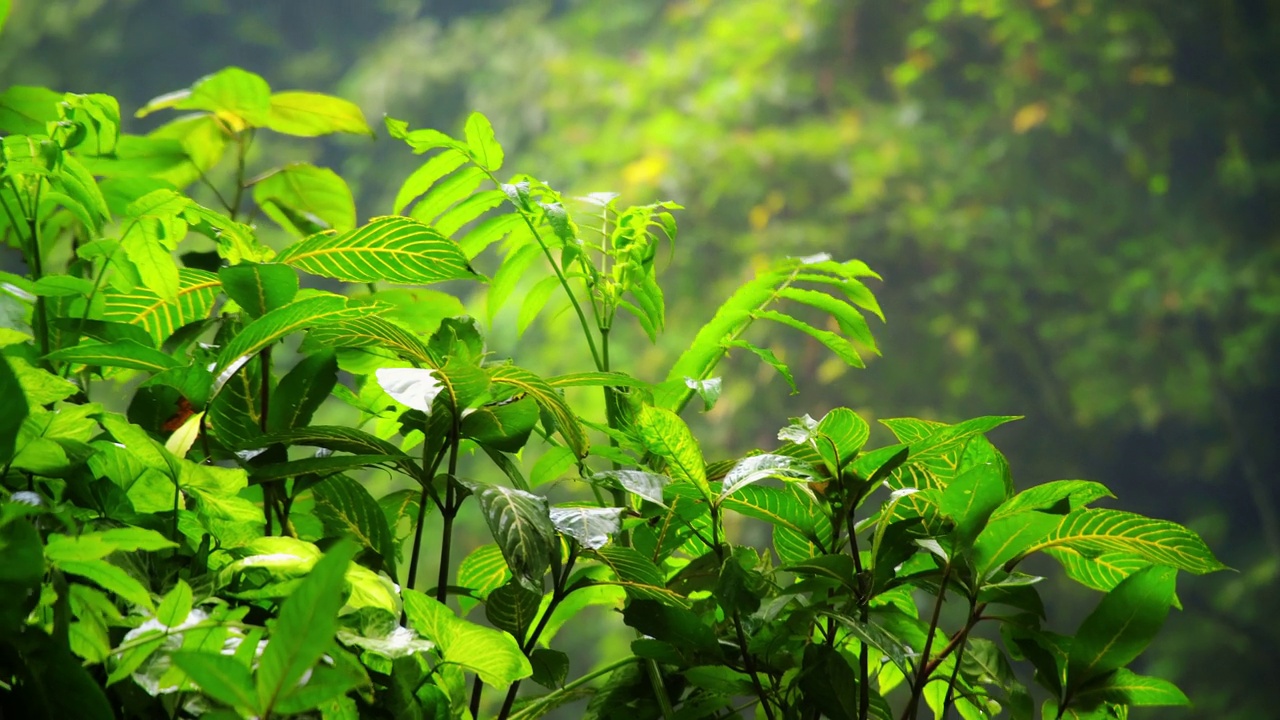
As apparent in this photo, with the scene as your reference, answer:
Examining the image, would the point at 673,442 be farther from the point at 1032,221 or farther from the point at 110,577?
the point at 1032,221

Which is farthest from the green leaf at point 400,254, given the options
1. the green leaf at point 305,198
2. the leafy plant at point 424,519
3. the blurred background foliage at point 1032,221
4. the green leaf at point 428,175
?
the blurred background foliage at point 1032,221

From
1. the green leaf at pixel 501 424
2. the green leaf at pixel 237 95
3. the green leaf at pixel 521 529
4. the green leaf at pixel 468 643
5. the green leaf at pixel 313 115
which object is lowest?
the green leaf at pixel 468 643

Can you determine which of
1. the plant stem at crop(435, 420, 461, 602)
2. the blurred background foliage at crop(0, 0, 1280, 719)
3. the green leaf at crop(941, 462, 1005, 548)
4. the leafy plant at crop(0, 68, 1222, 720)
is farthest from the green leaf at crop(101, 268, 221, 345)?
the blurred background foliage at crop(0, 0, 1280, 719)

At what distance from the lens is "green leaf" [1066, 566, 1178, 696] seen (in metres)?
0.28

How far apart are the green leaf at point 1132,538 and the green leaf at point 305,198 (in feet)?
1.25

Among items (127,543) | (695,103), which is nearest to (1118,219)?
(695,103)

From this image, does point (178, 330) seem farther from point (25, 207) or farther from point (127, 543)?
point (127, 543)

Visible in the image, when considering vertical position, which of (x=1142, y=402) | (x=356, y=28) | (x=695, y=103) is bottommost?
(x=1142, y=402)

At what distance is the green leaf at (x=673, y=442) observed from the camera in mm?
277

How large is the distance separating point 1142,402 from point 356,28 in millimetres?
3862

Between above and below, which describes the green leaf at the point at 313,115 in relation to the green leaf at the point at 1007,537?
above

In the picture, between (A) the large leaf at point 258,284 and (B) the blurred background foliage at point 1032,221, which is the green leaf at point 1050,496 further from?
(B) the blurred background foliage at point 1032,221

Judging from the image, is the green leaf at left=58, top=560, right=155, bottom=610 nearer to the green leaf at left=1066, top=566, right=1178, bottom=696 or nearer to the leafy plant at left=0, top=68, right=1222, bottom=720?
the leafy plant at left=0, top=68, right=1222, bottom=720

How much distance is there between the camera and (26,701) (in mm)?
189
